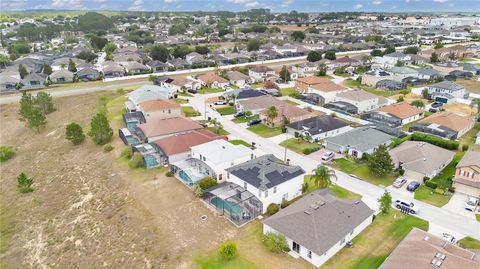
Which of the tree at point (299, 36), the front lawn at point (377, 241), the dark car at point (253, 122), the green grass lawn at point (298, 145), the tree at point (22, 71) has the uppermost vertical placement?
the tree at point (299, 36)

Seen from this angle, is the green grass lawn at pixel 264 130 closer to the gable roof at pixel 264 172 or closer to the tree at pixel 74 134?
A: the gable roof at pixel 264 172

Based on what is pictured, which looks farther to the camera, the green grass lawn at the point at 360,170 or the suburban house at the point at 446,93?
the suburban house at the point at 446,93

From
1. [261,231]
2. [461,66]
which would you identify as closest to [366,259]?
[261,231]

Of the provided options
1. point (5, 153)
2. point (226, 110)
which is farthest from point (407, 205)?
point (5, 153)

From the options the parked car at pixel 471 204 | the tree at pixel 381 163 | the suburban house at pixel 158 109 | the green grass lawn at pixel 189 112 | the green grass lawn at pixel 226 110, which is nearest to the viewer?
the parked car at pixel 471 204

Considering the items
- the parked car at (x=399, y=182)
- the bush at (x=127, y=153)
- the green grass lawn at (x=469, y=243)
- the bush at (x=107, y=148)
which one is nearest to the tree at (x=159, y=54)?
the bush at (x=107, y=148)

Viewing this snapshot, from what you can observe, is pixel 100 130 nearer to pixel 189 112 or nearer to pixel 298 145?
pixel 189 112

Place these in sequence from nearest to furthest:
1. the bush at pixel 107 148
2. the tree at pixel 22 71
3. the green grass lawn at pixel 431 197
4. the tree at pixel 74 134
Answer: the green grass lawn at pixel 431 197, the bush at pixel 107 148, the tree at pixel 74 134, the tree at pixel 22 71
